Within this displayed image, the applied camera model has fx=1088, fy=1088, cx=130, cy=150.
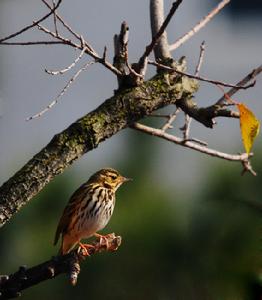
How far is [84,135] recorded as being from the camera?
3.29 metres

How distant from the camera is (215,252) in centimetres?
253

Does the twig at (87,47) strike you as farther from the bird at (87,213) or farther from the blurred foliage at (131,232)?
the blurred foliage at (131,232)

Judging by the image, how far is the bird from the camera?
17.0ft

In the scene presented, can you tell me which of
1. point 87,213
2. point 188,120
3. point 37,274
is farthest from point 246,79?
point 87,213

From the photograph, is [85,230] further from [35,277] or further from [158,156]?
[158,156]

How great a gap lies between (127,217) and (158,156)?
7.36 ft

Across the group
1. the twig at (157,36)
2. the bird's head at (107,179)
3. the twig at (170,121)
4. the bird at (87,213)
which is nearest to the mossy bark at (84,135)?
the twig at (157,36)

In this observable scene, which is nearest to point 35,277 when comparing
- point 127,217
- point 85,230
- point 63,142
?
point 63,142

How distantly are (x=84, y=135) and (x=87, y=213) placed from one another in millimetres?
1964

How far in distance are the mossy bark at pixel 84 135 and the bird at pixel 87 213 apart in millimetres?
1688

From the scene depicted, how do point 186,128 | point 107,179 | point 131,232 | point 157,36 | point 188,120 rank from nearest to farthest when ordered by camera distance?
point 157,36
point 186,128
point 188,120
point 107,179
point 131,232

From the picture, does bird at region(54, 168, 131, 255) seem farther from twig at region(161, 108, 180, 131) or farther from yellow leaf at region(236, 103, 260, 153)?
yellow leaf at region(236, 103, 260, 153)

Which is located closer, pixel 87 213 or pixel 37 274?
pixel 37 274

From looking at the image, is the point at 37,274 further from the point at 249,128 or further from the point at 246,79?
the point at 246,79
